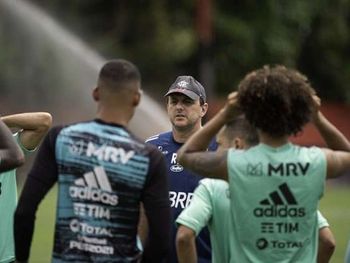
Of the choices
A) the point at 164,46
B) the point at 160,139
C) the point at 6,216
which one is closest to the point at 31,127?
the point at 6,216

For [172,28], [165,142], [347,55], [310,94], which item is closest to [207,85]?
[172,28]

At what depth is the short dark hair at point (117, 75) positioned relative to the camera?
664 cm

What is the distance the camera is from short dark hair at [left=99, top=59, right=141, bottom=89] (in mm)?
6637

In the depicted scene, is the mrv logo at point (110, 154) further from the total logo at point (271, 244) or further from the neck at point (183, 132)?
the neck at point (183, 132)

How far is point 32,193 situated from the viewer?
6.62 m

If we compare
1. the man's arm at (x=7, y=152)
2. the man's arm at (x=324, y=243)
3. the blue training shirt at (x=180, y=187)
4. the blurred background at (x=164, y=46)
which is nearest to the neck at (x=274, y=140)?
the man's arm at (x=324, y=243)

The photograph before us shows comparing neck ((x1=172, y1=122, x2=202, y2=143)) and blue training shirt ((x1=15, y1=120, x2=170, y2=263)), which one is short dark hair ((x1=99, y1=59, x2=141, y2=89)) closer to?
blue training shirt ((x1=15, y1=120, x2=170, y2=263))

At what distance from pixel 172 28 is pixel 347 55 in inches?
319

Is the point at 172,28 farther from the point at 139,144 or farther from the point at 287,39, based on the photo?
the point at 139,144

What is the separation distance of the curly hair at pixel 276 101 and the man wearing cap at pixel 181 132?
2246 millimetres

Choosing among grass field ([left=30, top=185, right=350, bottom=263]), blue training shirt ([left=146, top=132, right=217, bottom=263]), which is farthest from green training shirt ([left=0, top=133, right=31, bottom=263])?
grass field ([left=30, top=185, right=350, bottom=263])

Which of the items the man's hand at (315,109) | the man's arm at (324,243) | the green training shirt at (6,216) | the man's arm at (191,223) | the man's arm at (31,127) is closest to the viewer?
the man's hand at (315,109)

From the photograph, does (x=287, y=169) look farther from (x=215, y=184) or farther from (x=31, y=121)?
(x=31, y=121)

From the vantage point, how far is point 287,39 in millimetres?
40188
